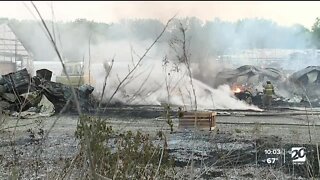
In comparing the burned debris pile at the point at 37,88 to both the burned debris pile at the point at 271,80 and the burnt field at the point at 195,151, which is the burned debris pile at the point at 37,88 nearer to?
the burnt field at the point at 195,151

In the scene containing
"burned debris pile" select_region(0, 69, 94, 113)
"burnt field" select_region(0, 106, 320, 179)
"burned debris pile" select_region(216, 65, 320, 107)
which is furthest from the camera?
"burned debris pile" select_region(216, 65, 320, 107)

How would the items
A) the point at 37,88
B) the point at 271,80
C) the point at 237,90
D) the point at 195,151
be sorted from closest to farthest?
the point at 195,151 < the point at 37,88 < the point at 237,90 < the point at 271,80

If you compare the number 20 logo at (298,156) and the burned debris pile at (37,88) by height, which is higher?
the burned debris pile at (37,88)

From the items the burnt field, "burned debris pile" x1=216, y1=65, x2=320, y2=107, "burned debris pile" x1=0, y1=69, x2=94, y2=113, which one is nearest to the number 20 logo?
the burnt field

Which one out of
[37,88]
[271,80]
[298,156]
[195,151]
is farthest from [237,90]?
[298,156]

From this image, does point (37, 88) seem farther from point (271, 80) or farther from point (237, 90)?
point (271, 80)

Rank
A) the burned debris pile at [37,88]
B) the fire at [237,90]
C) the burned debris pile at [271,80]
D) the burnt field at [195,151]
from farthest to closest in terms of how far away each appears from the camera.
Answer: the fire at [237,90] < the burned debris pile at [271,80] < the burned debris pile at [37,88] < the burnt field at [195,151]

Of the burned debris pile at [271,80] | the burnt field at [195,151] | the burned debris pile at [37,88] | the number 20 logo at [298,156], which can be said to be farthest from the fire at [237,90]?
the number 20 logo at [298,156]

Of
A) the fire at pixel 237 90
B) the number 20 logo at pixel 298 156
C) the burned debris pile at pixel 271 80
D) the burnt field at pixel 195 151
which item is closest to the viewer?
the burnt field at pixel 195 151

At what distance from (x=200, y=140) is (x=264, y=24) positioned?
21212 millimetres

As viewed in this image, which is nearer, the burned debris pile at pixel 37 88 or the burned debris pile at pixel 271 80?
the burned debris pile at pixel 37 88

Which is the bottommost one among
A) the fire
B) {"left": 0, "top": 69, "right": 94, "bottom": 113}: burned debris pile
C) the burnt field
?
the burnt field

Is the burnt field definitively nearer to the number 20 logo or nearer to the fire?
the number 20 logo

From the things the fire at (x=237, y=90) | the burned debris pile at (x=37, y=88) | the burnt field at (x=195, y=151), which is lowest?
the burnt field at (x=195, y=151)
